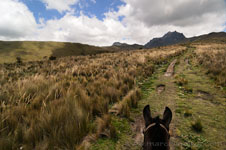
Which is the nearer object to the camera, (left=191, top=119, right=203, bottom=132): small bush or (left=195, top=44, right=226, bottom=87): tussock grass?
(left=191, top=119, right=203, bottom=132): small bush

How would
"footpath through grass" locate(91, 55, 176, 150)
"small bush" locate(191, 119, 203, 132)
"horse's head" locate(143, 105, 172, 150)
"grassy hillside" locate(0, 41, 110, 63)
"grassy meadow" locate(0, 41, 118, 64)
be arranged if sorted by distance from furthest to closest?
"grassy hillside" locate(0, 41, 110, 63), "grassy meadow" locate(0, 41, 118, 64), "small bush" locate(191, 119, 203, 132), "footpath through grass" locate(91, 55, 176, 150), "horse's head" locate(143, 105, 172, 150)

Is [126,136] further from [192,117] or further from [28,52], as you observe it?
[28,52]

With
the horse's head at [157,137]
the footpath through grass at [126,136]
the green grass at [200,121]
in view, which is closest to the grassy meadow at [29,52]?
the footpath through grass at [126,136]

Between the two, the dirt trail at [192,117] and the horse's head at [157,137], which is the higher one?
the horse's head at [157,137]

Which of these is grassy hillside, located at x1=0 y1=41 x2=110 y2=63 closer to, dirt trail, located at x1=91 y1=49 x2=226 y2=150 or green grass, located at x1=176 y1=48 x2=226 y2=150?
dirt trail, located at x1=91 y1=49 x2=226 y2=150

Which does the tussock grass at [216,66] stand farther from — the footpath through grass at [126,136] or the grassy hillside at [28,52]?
the grassy hillside at [28,52]

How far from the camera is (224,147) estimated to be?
1.49 metres

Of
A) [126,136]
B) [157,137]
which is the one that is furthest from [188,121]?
[157,137]

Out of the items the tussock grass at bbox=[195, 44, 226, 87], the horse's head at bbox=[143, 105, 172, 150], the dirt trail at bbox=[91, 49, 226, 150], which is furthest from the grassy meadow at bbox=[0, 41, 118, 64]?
the horse's head at bbox=[143, 105, 172, 150]

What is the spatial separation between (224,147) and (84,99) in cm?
279

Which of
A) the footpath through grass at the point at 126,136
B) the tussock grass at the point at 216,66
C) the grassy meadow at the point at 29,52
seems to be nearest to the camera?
the footpath through grass at the point at 126,136

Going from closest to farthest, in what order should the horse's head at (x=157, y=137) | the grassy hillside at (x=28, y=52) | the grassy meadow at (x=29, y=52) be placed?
the horse's head at (x=157, y=137) → the grassy meadow at (x=29, y=52) → the grassy hillside at (x=28, y=52)

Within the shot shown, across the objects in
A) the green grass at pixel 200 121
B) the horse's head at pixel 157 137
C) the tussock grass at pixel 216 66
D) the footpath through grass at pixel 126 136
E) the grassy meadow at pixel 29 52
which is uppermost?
the grassy meadow at pixel 29 52

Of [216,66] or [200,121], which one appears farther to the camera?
[216,66]
